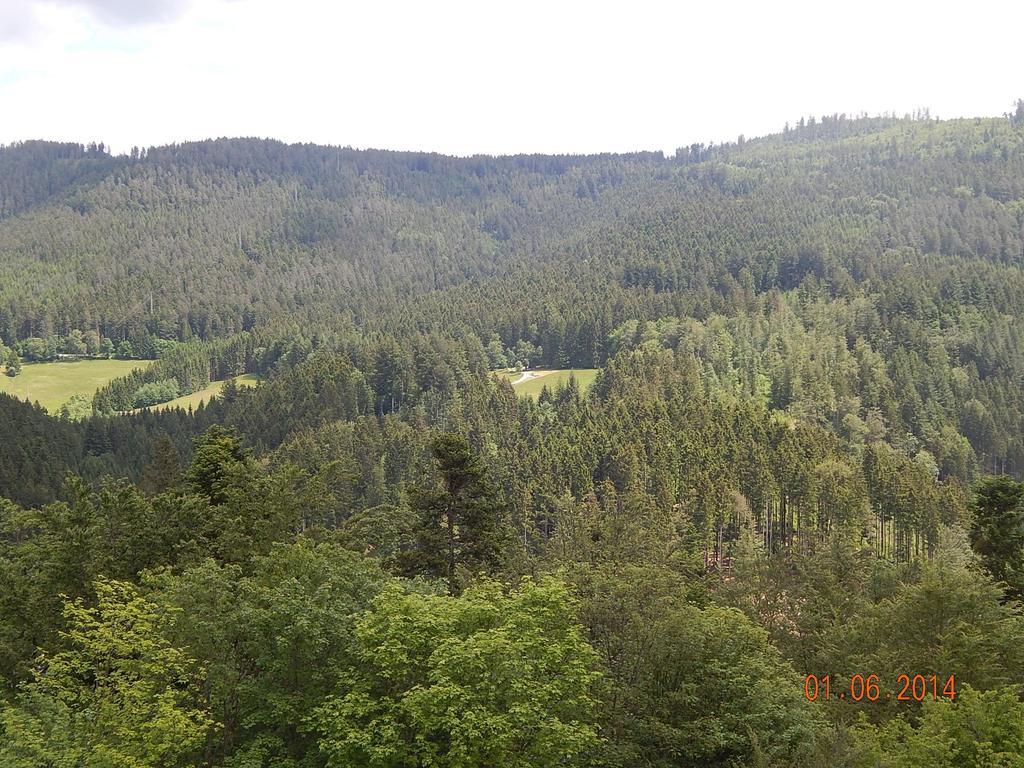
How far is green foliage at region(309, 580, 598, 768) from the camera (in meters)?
19.6

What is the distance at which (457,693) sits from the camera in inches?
779

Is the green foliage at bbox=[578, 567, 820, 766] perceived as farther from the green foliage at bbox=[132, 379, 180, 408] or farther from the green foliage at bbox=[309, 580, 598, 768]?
the green foliage at bbox=[132, 379, 180, 408]

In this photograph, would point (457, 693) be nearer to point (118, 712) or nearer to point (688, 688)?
point (688, 688)

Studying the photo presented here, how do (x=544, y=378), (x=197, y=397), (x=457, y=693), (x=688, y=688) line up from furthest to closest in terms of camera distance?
(x=197, y=397) → (x=544, y=378) → (x=688, y=688) → (x=457, y=693)

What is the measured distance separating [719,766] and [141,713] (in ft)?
53.2

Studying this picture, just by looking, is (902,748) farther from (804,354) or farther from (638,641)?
(804,354)

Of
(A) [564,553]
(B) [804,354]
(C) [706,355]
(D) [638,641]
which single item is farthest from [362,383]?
(D) [638,641]

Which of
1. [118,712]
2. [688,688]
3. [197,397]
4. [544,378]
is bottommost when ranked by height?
[197,397]

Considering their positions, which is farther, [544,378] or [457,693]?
[544,378]

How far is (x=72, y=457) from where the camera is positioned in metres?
119

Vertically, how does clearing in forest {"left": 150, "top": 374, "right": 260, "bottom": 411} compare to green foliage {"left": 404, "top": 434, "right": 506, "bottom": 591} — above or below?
below
